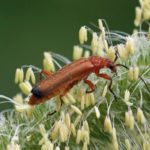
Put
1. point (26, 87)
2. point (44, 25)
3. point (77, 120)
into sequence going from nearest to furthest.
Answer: point (77, 120) < point (26, 87) < point (44, 25)

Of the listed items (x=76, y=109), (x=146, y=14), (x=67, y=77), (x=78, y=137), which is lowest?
(x=78, y=137)

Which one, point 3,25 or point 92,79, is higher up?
point 3,25

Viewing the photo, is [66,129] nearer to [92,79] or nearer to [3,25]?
[92,79]

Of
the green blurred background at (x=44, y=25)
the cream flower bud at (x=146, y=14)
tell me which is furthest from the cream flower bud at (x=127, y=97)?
the green blurred background at (x=44, y=25)

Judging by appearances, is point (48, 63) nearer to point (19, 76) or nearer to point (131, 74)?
point (19, 76)

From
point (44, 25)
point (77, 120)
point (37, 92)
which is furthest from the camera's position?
point (44, 25)

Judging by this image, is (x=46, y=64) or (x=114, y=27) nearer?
(x=46, y=64)

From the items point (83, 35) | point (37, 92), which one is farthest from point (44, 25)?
point (37, 92)

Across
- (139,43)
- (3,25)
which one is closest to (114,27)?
(3,25)
